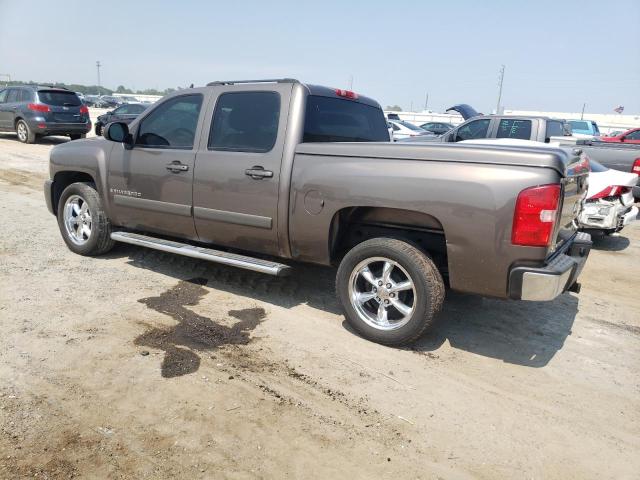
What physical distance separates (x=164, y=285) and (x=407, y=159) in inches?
106

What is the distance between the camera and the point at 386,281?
12.4 feet

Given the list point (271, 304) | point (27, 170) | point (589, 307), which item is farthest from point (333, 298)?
point (27, 170)

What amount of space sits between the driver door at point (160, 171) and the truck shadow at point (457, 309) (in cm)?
60

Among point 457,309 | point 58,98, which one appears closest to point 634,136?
point 457,309

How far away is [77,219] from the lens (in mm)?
5652

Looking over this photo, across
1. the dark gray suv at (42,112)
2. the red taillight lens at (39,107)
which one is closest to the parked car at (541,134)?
the dark gray suv at (42,112)

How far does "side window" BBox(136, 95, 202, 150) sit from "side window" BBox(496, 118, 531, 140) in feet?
22.6

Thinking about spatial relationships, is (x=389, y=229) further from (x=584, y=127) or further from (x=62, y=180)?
(x=584, y=127)

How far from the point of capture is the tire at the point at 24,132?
15996 millimetres

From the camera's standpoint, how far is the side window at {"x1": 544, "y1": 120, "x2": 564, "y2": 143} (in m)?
9.72

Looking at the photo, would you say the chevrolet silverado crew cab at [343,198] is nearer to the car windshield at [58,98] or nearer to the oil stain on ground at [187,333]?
the oil stain on ground at [187,333]

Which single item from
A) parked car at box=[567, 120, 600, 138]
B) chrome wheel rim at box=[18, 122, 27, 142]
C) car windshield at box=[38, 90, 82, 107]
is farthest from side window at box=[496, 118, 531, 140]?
chrome wheel rim at box=[18, 122, 27, 142]

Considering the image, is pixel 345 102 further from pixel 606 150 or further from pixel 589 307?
pixel 606 150

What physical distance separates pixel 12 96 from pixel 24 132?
1.37 m
